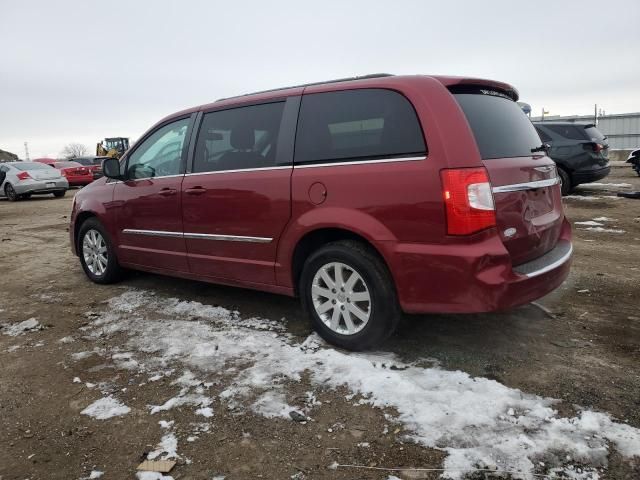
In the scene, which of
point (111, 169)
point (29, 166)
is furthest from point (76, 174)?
point (111, 169)

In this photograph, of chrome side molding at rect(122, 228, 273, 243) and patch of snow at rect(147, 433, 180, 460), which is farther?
chrome side molding at rect(122, 228, 273, 243)

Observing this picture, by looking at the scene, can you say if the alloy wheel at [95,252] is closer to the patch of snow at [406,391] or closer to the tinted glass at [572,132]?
the patch of snow at [406,391]

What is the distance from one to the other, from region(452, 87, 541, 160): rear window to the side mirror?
11.2 ft

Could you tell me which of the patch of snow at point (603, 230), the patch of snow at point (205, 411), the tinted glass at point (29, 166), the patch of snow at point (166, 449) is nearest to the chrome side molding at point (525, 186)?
the patch of snow at point (205, 411)

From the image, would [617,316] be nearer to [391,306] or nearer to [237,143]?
[391,306]

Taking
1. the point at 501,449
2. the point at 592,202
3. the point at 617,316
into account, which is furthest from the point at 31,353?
the point at 592,202

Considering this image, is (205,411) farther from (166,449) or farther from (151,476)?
(151,476)

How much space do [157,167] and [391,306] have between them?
109 inches

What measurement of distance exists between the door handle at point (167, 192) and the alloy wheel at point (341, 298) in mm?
1694

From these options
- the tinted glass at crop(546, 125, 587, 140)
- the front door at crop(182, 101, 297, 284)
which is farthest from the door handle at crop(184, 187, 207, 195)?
the tinted glass at crop(546, 125, 587, 140)

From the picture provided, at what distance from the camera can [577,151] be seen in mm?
10422

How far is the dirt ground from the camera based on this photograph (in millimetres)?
2316

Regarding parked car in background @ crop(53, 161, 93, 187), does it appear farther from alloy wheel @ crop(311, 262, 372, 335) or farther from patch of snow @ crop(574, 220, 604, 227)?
alloy wheel @ crop(311, 262, 372, 335)

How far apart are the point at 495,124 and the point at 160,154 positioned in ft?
9.97
